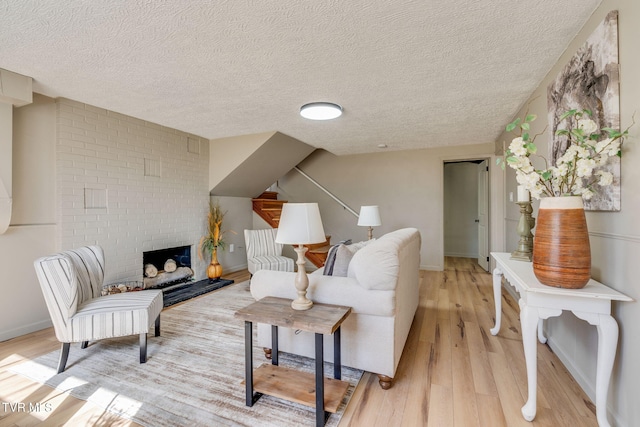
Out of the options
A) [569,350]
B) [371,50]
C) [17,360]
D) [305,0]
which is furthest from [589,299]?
[17,360]

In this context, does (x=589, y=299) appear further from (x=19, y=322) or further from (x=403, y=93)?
(x=19, y=322)

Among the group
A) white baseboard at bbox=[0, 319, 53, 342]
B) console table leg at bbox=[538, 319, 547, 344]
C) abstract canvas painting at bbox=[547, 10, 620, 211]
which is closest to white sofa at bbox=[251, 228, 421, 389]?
abstract canvas painting at bbox=[547, 10, 620, 211]

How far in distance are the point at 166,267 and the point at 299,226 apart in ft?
10.5

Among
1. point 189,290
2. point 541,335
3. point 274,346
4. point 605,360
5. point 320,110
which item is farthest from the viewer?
point 189,290

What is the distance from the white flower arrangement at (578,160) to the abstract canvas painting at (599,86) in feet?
0.17

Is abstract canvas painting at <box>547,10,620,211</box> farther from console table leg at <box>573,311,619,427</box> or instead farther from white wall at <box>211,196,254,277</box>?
white wall at <box>211,196,254,277</box>

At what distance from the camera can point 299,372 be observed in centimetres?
181

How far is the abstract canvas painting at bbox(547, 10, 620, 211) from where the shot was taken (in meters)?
1.38

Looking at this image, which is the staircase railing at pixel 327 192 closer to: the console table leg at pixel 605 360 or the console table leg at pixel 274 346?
the console table leg at pixel 274 346

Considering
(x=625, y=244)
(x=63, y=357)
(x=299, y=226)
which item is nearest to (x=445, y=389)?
(x=625, y=244)

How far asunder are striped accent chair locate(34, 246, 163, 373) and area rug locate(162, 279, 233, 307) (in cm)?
115

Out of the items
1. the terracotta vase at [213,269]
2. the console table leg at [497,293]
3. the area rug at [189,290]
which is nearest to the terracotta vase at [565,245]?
the console table leg at [497,293]

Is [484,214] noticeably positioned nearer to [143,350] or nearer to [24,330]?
[143,350]

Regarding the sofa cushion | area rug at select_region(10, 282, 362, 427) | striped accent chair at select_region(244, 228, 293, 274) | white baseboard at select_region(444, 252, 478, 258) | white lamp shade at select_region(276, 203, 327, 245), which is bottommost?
area rug at select_region(10, 282, 362, 427)
